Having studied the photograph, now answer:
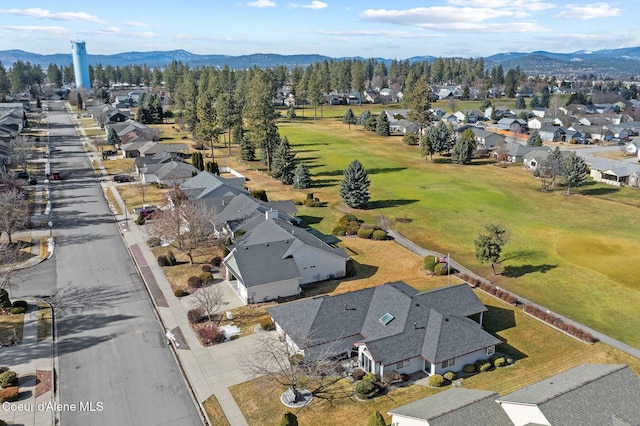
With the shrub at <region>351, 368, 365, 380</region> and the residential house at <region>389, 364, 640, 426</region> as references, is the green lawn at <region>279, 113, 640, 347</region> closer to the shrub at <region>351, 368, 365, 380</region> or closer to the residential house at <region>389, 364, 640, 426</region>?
the residential house at <region>389, 364, 640, 426</region>

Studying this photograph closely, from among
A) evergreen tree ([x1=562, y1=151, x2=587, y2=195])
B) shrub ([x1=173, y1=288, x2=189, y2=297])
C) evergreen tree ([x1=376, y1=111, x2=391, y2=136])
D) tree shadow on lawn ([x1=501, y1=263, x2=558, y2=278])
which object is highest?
evergreen tree ([x1=376, y1=111, x2=391, y2=136])

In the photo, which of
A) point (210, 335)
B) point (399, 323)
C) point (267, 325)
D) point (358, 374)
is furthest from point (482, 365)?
point (210, 335)

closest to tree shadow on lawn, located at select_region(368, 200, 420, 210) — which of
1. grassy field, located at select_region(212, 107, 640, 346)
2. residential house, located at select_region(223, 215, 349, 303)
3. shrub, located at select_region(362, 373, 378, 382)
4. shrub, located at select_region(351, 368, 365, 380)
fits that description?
grassy field, located at select_region(212, 107, 640, 346)

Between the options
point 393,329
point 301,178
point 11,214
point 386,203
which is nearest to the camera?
point 393,329

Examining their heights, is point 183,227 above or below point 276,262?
above

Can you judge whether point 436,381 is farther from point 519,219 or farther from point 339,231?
point 519,219

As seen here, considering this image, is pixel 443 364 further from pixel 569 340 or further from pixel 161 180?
pixel 161 180

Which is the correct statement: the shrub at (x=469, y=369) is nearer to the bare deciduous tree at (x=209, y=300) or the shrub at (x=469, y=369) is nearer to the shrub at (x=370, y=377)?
the shrub at (x=370, y=377)
